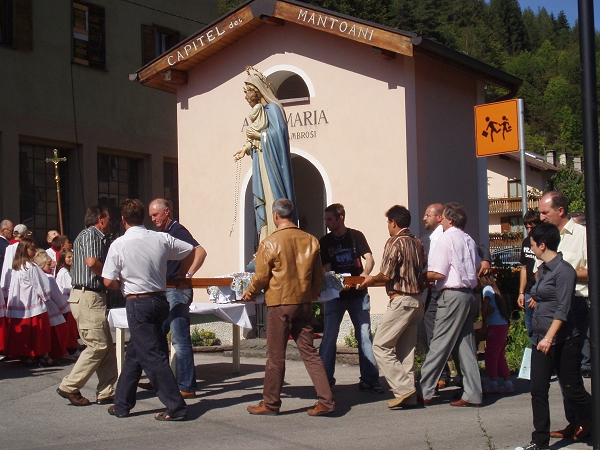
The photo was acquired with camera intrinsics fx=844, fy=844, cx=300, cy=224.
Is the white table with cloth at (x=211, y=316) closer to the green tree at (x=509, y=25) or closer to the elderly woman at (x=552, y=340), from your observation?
the elderly woman at (x=552, y=340)

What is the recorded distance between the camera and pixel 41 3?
18.1 m

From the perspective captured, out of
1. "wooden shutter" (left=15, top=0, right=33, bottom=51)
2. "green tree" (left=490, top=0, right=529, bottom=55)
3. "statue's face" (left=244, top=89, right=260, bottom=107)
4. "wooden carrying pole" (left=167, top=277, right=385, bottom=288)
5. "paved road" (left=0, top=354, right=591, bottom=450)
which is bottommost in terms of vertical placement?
"paved road" (left=0, top=354, right=591, bottom=450)

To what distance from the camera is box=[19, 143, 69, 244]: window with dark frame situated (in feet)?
58.9

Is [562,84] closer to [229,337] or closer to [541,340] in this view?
[229,337]

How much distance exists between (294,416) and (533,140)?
83.0 meters

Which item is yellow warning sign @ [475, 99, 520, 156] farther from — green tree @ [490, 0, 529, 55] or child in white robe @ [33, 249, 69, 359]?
green tree @ [490, 0, 529, 55]

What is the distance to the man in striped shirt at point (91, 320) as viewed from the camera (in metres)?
7.77

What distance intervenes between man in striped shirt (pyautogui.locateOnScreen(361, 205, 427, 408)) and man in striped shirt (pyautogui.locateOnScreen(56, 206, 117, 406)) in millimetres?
2470

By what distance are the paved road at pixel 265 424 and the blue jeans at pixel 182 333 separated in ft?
0.92

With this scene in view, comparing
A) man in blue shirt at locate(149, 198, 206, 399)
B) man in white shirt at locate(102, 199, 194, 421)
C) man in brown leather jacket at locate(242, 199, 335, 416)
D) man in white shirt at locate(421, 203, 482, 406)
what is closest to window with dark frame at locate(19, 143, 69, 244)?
man in blue shirt at locate(149, 198, 206, 399)

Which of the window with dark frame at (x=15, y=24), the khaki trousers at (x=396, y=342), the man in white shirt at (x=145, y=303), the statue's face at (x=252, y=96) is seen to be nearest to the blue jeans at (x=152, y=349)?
the man in white shirt at (x=145, y=303)

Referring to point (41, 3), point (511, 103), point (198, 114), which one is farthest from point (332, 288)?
point (41, 3)

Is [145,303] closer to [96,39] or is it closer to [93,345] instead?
[93,345]

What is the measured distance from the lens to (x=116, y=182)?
20.4m
